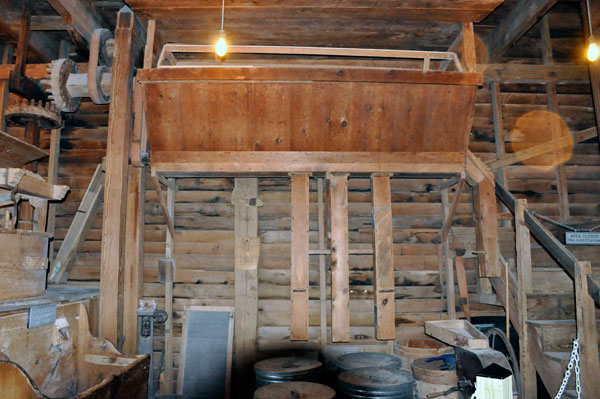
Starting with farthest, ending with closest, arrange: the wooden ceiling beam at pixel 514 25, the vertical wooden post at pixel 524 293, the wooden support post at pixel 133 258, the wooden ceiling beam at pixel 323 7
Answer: the wooden ceiling beam at pixel 514 25 < the wooden support post at pixel 133 258 < the vertical wooden post at pixel 524 293 < the wooden ceiling beam at pixel 323 7

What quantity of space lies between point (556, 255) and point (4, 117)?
22.3 ft

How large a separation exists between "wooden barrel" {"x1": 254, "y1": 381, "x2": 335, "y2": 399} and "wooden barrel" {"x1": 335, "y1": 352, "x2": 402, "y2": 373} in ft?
2.22

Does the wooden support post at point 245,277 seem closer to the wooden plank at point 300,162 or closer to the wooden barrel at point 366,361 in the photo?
the wooden plank at point 300,162

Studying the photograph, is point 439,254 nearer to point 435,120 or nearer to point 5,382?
point 435,120

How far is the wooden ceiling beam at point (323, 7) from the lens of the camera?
4.60 meters

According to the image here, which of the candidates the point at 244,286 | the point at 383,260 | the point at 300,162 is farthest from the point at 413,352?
the point at 300,162

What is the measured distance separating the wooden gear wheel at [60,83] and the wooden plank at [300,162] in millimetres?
1672

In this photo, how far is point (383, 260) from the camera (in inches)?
204

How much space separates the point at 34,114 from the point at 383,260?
468cm

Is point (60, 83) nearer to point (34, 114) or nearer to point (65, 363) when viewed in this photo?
point (34, 114)

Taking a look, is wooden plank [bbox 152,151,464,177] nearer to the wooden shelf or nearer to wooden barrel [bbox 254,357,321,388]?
the wooden shelf

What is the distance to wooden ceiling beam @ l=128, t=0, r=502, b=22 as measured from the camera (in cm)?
460

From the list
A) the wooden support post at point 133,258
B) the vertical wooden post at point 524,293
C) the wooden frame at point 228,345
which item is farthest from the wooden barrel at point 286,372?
the vertical wooden post at point 524,293

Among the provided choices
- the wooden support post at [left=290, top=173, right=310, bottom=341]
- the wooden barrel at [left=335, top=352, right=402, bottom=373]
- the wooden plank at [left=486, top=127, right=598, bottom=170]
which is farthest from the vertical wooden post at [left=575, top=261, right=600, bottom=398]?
the wooden support post at [left=290, top=173, right=310, bottom=341]
